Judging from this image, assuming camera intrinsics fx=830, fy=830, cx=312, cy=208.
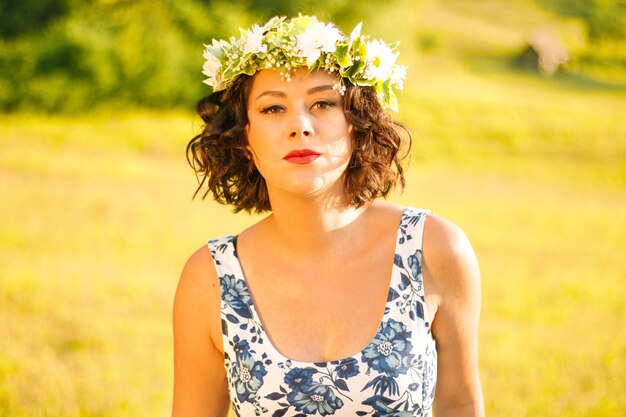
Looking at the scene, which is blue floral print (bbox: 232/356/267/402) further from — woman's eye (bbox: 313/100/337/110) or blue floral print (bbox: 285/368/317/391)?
woman's eye (bbox: 313/100/337/110)

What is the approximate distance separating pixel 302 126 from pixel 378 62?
1.73ft

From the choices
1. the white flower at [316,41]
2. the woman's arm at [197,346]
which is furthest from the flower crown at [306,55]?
the woman's arm at [197,346]

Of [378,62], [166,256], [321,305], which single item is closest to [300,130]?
[378,62]

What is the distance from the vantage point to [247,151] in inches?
137

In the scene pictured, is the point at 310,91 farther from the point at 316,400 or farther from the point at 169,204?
the point at 169,204

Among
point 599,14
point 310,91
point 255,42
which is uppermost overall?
point 599,14

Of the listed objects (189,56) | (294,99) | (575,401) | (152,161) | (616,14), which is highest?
(616,14)

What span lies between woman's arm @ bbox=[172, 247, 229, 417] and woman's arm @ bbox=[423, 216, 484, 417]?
860 millimetres

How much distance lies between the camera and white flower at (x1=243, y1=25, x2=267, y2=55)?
323 cm

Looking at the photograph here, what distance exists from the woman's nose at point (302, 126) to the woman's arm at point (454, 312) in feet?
1.93

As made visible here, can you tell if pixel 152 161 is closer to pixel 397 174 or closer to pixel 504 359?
pixel 504 359

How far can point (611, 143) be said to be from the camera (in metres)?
25.6

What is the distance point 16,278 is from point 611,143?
69.4 ft

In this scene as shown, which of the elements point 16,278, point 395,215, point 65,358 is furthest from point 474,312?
point 16,278
